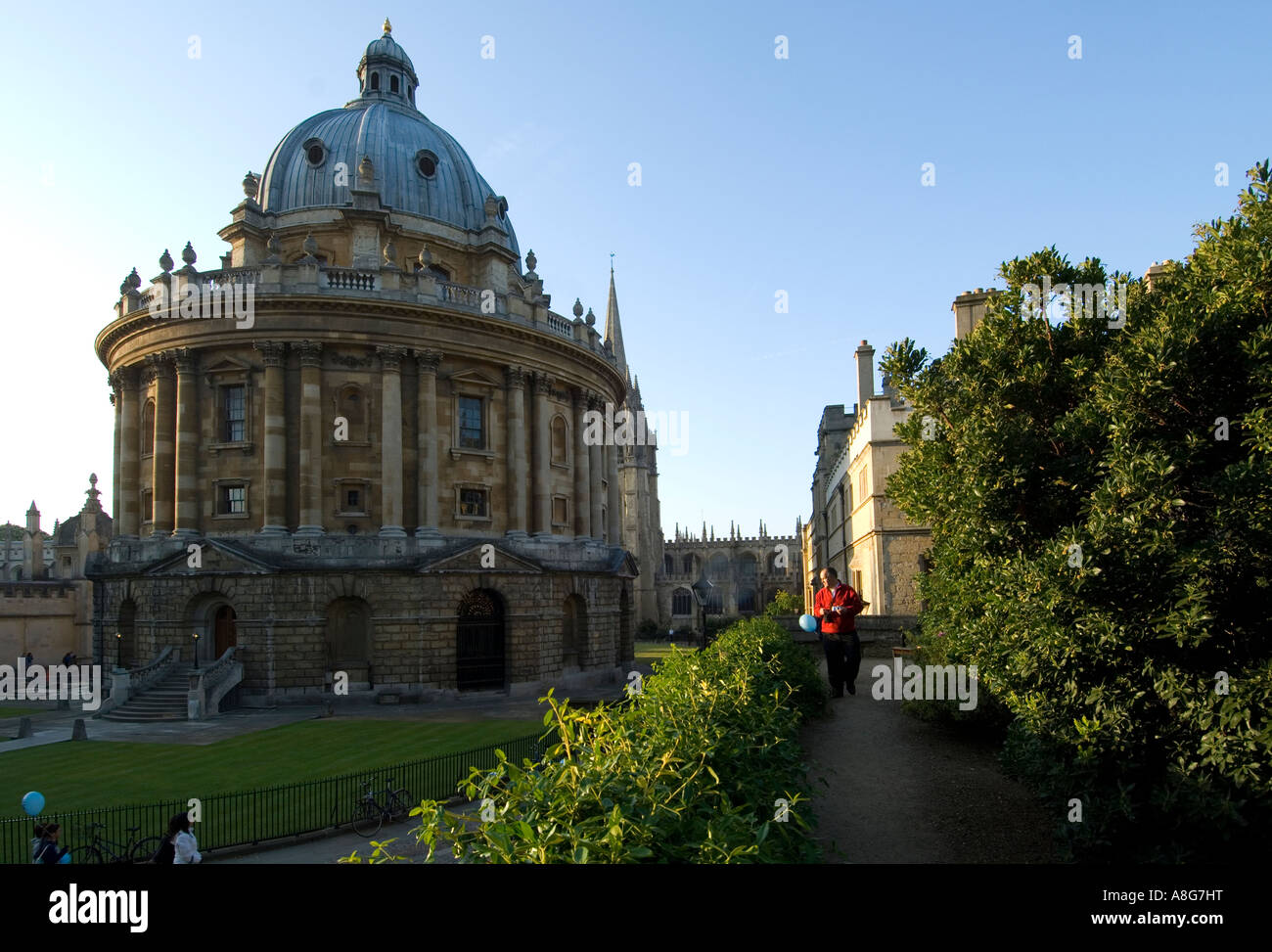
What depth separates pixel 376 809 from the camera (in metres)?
16.0

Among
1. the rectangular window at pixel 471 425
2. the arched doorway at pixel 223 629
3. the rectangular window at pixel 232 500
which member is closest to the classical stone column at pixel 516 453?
the rectangular window at pixel 471 425

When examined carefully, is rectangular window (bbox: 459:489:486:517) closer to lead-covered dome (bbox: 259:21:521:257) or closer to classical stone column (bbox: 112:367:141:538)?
lead-covered dome (bbox: 259:21:521:257)

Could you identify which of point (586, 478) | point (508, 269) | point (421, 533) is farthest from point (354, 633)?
point (508, 269)

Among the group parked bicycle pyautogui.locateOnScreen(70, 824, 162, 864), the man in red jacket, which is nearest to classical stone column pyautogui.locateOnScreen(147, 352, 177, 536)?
parked bicycle pyautogui.locateOnScreen(70, 824, 162, 864)

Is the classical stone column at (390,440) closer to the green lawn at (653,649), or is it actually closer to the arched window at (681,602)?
the green lawn at (653,649)

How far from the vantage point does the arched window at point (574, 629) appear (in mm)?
40688

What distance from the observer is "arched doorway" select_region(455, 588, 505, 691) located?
115 feet

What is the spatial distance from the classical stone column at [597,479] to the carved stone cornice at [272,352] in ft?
52.8

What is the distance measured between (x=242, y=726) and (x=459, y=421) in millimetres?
16150

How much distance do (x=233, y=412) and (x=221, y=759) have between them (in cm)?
1838

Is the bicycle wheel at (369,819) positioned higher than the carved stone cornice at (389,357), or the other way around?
the carved stone cornice at (389,357)

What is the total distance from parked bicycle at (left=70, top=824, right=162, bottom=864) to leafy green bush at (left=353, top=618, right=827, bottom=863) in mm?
10826
